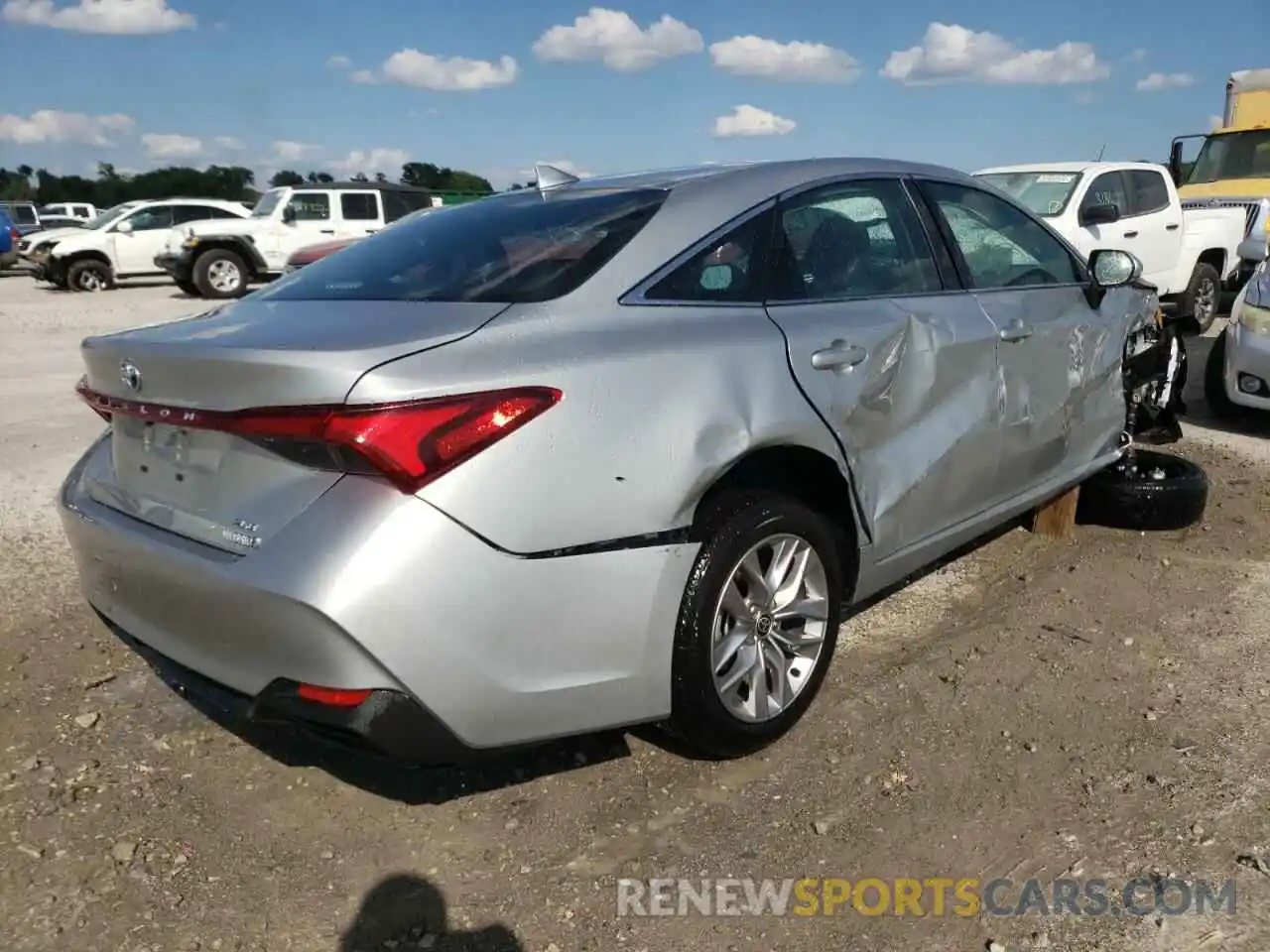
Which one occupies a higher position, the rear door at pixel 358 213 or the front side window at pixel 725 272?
the rear door at pixel 358 213

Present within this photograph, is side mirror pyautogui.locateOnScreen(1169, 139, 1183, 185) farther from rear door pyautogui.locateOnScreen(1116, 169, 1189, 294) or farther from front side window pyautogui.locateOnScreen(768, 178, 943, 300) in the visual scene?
front side window pyautogui.locateOnScreen(768, 178, 943, 300)

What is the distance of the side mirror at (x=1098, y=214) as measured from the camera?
31.6 ft

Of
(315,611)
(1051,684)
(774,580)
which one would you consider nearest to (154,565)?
(315,611)

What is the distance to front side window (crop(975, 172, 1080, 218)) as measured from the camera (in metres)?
9.83

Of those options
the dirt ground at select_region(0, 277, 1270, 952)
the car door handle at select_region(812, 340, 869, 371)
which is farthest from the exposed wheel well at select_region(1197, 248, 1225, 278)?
the car door handle at select_region(812, 340, 869, 371)

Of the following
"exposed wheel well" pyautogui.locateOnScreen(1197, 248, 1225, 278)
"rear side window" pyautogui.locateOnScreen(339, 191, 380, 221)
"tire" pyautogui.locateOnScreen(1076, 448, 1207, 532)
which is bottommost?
"tire" pyautogui.locateOnScreen(1076, 448, 1207, 532)

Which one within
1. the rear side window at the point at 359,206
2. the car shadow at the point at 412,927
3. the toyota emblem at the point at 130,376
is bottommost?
the car shadow at the point at 412,927

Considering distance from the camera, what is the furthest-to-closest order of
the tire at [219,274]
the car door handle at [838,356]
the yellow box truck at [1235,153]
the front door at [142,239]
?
1. the front door at [142,239]
2. the tire at [219,274]
3. the yellow box truck at [1235,153]
4. the car door handle at [838,356]

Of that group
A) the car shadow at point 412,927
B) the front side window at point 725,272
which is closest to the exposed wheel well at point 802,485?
the front side window at point 725,272

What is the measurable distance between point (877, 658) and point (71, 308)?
16.1m

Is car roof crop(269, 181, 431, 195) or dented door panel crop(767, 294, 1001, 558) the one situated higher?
car roof crop(269, 181, 431, 195)

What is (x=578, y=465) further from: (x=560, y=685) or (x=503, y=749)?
(x=503, y=749)

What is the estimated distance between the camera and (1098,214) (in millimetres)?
9625

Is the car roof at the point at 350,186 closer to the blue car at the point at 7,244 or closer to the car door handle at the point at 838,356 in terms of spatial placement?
the blue car at the point at 7,244
